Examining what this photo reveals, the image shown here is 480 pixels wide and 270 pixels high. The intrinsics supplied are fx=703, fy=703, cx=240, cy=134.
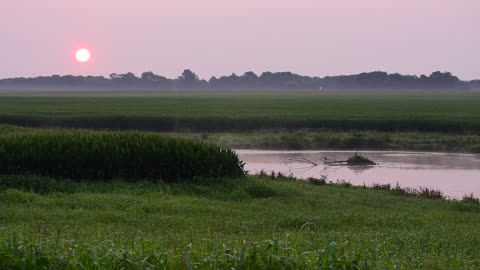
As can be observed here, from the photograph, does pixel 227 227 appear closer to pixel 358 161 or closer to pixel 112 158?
pixel 112 158

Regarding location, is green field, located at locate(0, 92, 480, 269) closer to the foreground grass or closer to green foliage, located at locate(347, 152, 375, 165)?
the foreground grass

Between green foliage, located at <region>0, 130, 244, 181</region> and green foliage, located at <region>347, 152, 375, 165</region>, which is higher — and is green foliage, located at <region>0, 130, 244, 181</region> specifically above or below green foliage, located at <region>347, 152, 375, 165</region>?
above

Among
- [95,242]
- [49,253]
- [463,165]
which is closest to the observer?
[49,253]

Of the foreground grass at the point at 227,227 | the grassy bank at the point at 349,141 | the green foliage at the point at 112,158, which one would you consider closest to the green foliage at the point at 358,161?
the grassy bank at the point at 349,141

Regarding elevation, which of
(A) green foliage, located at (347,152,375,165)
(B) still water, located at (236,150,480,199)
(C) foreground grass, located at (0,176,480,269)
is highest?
(C) foreground grass, located at (0,176,480,269)

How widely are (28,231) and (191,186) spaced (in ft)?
26.7

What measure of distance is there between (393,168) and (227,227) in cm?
1910

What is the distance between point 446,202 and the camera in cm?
1948

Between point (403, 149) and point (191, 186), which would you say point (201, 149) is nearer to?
point (191, 186)

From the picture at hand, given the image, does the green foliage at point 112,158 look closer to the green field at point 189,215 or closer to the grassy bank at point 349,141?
the green field at point 189,215

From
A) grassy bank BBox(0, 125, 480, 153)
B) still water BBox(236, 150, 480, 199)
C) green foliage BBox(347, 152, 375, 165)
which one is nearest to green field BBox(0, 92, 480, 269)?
still water BBox(236, 150, 480, 199)

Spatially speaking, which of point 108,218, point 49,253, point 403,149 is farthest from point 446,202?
point 403,149

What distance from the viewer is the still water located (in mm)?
26688

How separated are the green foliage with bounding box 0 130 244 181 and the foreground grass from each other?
0.95m
